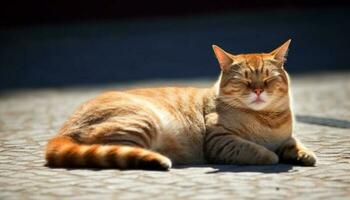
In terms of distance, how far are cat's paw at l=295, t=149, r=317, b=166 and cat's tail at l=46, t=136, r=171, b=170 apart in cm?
124

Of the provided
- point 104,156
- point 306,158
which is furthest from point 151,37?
point 104,156

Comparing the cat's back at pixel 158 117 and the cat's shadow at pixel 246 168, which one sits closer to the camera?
the cat's shadow at pixel 246 168

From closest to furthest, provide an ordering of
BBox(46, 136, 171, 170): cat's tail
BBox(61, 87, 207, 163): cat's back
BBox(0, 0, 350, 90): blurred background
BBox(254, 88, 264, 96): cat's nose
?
BBox(46, 136, 171, 170): cat's tail
BBox(61, 87, 207, 163): cat's back
BBox(254, 88, 264, 96): cat's nose
BBox(0, 0, 350, 90): blurred background

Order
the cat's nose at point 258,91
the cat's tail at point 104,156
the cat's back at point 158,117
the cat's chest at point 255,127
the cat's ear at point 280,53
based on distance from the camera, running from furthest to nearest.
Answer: the cat's ear at point 280,53 < the cat's chest at point 255,127 < the cat's nose at point 258,91 < the cat's back at point 158,117 < the cat's tail at point 104,156

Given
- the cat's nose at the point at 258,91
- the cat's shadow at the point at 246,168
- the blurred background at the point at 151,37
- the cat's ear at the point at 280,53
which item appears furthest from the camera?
the blurred background at the point at 151,37

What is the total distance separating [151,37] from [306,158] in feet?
46.5

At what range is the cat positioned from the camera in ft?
20.9

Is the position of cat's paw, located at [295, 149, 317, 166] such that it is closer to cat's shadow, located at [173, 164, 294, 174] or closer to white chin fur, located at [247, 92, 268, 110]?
cat's shadow, located at [173, 164, 294, 174]

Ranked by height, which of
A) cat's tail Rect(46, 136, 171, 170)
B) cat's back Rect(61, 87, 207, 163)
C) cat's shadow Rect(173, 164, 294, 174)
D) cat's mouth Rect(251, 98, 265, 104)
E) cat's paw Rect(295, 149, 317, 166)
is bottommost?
cat's shadow Rect(173, 164, 294, 174)

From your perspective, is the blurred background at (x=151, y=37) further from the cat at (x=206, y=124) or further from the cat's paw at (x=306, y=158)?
the cat's paw at (x=306, y=158)

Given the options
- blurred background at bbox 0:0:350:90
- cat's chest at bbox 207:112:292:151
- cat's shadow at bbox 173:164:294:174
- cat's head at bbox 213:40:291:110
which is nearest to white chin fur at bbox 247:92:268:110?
cat's head at bbox 213:40:291:110

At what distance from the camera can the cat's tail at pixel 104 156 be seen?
6023mm

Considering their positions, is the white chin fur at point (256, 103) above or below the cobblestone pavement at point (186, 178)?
above

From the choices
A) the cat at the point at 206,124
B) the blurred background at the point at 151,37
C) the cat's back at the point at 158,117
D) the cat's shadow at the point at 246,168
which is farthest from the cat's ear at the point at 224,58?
the blurred background at the point at 151,37
